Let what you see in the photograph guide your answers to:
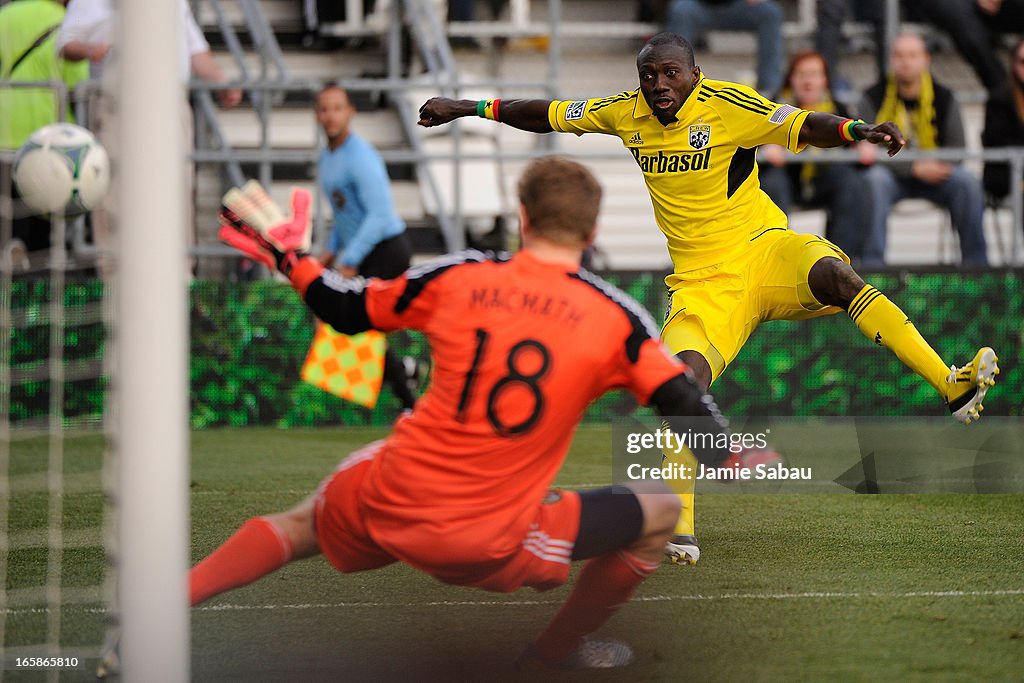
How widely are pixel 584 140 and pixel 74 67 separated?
5.34 m

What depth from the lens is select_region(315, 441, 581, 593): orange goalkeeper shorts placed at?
3.97 meters

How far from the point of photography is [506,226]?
1234cm

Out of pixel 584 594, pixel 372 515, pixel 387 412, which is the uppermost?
pixel 372 515

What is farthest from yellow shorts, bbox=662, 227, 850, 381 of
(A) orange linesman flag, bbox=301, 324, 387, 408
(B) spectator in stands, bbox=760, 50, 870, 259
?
(B) spectator in stands, bbox=760, 50, 870, 259

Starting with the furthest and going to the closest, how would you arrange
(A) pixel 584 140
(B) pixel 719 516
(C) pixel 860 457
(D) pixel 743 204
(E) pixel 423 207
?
(A) pixel 584 140
(E) pixel 423 207
(C) pixel 860 457
(B) pixel 719 516
(D) pixel 743 204

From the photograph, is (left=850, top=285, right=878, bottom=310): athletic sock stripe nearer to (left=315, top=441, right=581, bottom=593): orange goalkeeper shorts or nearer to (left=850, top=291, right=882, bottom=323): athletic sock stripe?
(left=850, top=291, right=882, bottom=323): athletic sock stripe

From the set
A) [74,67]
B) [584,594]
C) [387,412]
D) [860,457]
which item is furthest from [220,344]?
[584,594]

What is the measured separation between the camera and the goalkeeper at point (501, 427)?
395 cm

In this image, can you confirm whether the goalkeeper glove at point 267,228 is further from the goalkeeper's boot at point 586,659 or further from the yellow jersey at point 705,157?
the yellow jersey at point 705,157

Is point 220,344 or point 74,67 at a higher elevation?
point 74,67

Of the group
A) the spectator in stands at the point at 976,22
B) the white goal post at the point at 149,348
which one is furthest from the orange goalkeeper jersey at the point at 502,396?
the spectator in stands at the point at 976,22

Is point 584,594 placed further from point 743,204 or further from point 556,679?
point 743,204

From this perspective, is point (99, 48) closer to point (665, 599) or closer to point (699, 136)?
point (699, 136)

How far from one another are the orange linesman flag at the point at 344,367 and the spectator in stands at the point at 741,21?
3.98 meters
